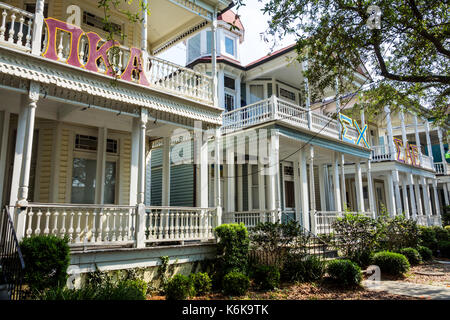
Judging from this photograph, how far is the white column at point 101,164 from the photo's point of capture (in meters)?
10.6

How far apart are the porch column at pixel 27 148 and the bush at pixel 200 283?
4.17 m

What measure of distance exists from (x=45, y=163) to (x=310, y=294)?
823 centimetres

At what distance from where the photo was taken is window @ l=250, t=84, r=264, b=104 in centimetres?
1831

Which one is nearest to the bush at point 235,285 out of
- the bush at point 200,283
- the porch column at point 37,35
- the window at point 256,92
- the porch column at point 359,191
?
the bush at point 200,283

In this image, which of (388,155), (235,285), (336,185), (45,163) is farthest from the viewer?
(388,155)

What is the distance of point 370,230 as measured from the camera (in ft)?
38.9

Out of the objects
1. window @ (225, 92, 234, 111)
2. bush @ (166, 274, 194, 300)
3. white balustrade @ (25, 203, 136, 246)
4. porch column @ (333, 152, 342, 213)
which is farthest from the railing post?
porch column @ (333, 152, 342, 213)

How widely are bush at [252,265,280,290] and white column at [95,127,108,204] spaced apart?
5217 mm

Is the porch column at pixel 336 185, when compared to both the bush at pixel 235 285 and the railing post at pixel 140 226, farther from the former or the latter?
the railing post at pixel 140 226

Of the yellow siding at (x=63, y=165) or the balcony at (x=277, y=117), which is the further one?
the balcony at (x=277, y=117)

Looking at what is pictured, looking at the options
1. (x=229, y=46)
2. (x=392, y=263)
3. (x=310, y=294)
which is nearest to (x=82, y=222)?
(x=310, y=294)

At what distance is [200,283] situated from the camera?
8422 millimetres

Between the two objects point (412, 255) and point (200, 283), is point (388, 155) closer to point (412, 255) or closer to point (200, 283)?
point (412, 255)

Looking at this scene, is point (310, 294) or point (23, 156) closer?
point (23, 156)
